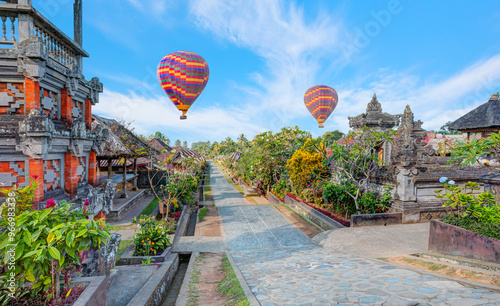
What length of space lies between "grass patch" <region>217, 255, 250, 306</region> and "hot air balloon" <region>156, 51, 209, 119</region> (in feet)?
35.4

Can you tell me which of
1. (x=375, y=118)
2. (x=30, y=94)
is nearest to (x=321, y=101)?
(x=375, y=118)

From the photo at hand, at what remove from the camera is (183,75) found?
1418cm

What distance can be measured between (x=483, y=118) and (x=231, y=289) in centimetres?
2293

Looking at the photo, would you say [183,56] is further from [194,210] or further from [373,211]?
[373,211]

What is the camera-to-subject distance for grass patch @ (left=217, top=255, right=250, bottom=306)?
4.34 m

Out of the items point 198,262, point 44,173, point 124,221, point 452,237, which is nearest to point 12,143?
point 44,173

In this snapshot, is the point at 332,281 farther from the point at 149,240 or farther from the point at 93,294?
the point at 149,240

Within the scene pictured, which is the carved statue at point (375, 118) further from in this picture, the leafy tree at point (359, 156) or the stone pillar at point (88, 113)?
the stone pillar at point (88, 113)

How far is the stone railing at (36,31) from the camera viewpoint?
5223 millimetres

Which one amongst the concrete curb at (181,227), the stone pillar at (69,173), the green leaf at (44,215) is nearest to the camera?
the green leaf at (44,215)

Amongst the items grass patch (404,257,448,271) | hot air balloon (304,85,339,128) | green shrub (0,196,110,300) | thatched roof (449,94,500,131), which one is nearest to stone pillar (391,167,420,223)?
grass patch (404,257,448,271)

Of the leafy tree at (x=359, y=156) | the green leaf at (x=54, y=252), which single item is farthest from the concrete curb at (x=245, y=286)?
the leafy tree at (x=359, y=156)

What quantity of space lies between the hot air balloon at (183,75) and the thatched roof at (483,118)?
1974cm

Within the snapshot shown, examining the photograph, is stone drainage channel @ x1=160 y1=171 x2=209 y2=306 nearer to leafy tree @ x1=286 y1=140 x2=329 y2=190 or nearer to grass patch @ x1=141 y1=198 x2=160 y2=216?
grass patch @ x1=141 y1=198 x2=160 y2=216
